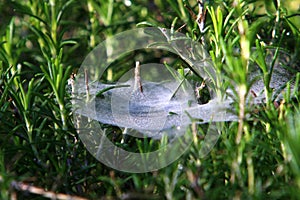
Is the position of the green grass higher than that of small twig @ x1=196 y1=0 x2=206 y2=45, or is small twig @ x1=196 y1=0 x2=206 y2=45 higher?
small twig @ x1=196 y1=0 x2=206 y2=45

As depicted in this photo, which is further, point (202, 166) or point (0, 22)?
point (0, 22)

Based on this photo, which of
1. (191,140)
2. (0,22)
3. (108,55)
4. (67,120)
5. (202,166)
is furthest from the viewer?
(0,22)

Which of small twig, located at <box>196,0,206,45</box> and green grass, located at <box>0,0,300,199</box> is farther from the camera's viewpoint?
small twig, located at <box>196,0,206,45</box>

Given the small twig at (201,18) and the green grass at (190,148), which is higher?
the small twig at (201,18)

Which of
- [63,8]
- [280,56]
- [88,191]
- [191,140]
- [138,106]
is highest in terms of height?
[63,8]

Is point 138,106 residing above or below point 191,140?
above

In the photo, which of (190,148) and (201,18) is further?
(201,18)

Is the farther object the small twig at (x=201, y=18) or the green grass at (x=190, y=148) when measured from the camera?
the small twig at (x=201, y=18)

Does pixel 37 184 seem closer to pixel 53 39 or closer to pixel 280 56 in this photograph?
pixel 53 39

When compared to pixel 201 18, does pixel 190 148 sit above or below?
below

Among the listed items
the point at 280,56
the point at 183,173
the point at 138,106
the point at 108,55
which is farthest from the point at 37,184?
the point at 280,56

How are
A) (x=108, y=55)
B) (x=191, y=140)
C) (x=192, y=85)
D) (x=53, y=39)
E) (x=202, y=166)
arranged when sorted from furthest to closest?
(x=108, y=55) → (x=53, y=39) → (x=192, y=85) → (x=191, y=140) → (x=202, y=166)
